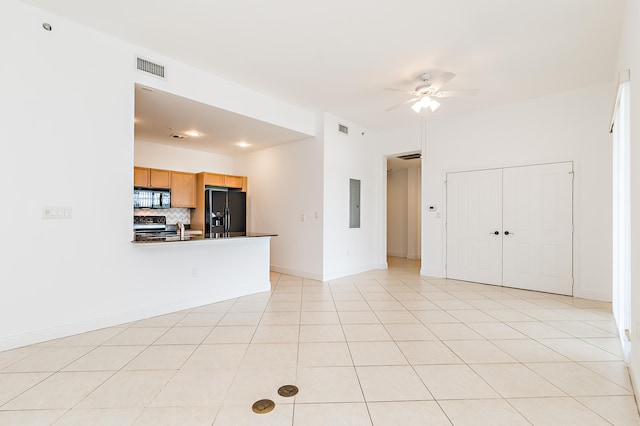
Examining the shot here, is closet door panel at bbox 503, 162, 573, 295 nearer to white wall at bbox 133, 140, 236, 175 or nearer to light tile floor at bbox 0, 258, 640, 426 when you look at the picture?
light tile floor at bbox 0, 258, 640, 426

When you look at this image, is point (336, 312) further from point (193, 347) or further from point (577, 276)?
Result: point (577, 276)

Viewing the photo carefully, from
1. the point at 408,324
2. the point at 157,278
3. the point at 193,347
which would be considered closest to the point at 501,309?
the point at 408,324

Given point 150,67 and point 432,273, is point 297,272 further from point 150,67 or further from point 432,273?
point 150,67

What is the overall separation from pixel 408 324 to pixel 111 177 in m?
3.65

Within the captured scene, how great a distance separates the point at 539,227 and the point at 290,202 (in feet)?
14.4

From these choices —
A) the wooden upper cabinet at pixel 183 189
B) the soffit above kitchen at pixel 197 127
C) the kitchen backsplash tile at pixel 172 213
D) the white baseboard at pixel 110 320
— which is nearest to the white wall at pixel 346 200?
the soffit above kitchen at pixel 197 127

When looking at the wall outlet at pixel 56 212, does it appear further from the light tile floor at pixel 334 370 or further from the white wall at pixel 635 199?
the white wall at pixel 635 199

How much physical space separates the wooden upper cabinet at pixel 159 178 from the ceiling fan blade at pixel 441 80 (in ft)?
17.7

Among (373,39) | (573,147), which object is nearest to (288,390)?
(373,39)

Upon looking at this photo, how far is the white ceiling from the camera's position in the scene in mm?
2859

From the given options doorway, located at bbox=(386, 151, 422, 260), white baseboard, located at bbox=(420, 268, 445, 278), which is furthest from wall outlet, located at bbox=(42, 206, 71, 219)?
doorway, located at bbox=(386, 151, 422, 260)

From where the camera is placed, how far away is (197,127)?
17.3ft

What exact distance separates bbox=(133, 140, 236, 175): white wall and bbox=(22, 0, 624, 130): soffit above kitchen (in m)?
3.28

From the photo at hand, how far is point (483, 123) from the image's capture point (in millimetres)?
5484
